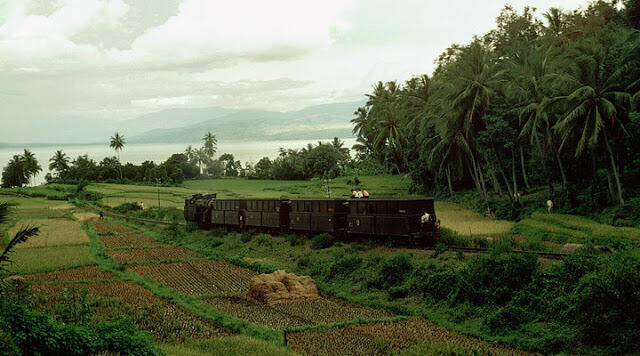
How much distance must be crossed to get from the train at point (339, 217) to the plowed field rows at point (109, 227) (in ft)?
44.7

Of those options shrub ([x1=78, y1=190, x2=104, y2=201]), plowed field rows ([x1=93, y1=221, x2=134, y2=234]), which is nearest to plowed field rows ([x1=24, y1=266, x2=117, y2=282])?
plowed field rows ([x1=93, y1=221, x2=134, y2=234])

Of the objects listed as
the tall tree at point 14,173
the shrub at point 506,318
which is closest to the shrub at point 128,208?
the tall tree at point 14,173

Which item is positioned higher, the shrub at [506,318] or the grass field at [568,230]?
the grass field at [568,230]

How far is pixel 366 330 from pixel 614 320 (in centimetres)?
749

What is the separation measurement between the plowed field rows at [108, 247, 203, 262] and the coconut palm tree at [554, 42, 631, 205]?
89.9 feet

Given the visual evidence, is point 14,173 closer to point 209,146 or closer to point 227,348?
point 209,146

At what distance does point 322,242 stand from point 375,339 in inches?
636

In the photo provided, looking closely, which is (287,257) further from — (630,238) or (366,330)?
(630,238)

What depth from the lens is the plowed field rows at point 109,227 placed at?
181 ft

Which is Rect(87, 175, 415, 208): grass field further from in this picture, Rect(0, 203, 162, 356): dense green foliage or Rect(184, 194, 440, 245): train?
Rect(0, 203, 162, 356): dense green foliage

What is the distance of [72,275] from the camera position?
30.2m

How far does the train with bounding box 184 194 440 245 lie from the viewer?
28.2 m

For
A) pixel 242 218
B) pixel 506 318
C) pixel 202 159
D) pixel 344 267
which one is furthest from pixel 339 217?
pixel 202 159

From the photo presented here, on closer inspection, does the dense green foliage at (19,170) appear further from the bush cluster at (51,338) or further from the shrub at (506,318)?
the shrub at (506,318)
